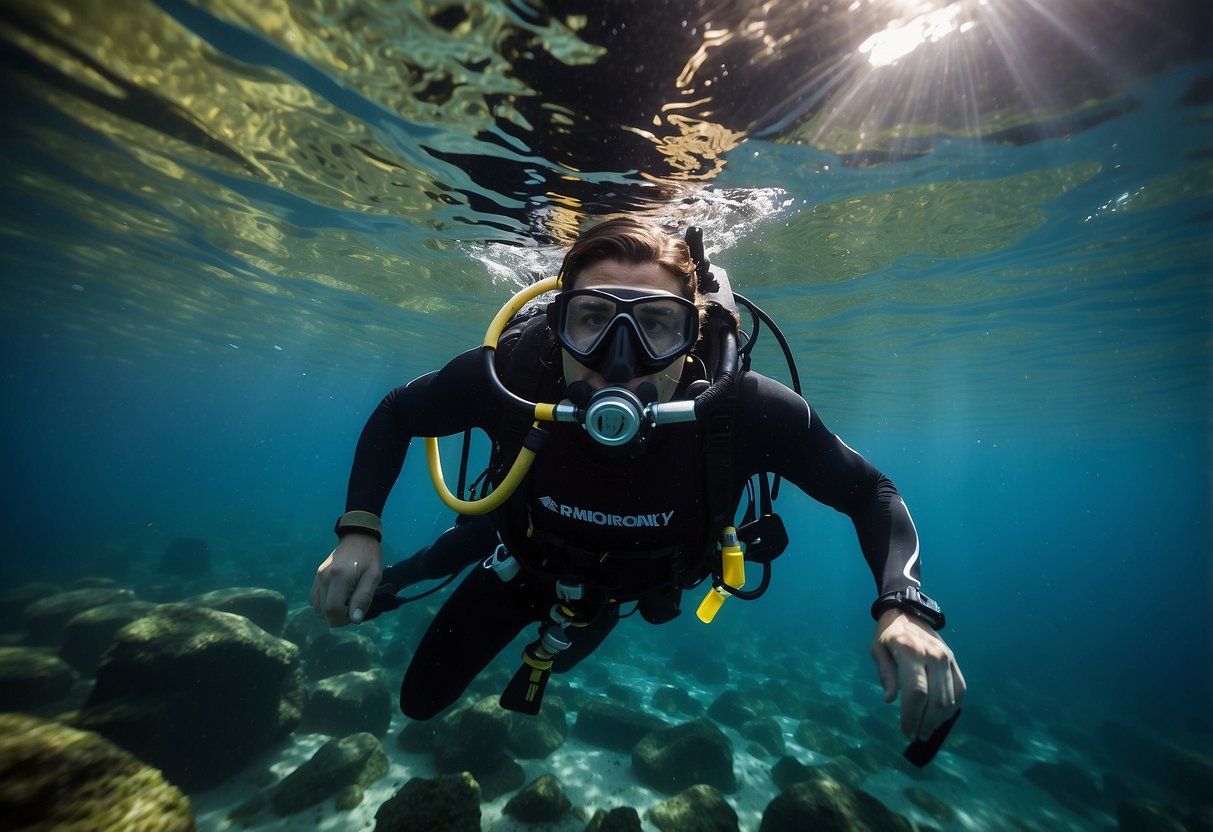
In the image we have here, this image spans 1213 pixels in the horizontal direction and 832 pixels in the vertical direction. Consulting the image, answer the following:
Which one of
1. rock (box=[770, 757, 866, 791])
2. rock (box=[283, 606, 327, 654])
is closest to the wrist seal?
rock (box=[770, 757, 866, 791])

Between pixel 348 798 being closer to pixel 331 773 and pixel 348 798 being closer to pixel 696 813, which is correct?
pixel 331 773

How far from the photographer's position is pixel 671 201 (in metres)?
8.66

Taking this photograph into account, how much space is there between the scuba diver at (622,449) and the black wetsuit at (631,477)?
1 cm

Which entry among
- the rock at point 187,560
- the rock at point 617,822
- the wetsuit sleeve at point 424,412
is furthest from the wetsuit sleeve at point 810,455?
the rock at point 187,560

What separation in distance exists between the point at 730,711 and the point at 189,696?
36.3 feet

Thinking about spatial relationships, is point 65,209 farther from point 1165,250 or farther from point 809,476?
point 1165,250

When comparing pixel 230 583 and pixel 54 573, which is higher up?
pixel 230 583

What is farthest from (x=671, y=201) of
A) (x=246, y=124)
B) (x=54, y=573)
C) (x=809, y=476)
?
(x=54, y=573)

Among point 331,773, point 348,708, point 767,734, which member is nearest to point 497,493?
point 331,773

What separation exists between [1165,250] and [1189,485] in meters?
77.6

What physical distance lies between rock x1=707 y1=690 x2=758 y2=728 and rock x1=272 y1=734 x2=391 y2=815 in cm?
816

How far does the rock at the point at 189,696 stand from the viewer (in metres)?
6.67

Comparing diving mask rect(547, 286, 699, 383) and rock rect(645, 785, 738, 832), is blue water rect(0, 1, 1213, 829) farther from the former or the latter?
rock rect(645, 785, 738, 832)

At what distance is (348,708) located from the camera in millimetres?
8523
